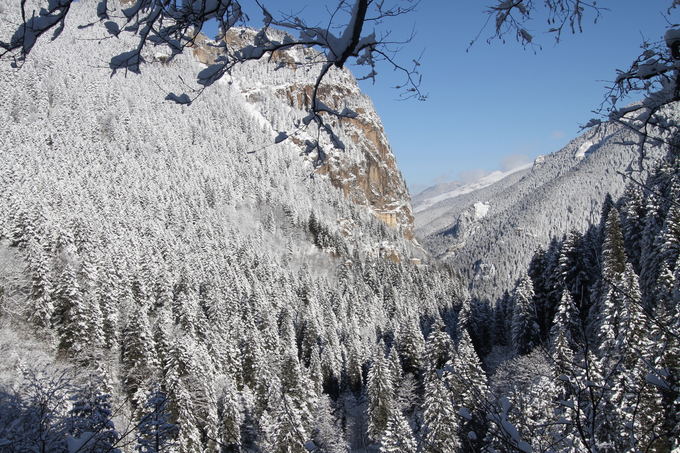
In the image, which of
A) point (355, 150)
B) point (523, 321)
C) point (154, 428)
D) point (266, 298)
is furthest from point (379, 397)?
point (355, 150)

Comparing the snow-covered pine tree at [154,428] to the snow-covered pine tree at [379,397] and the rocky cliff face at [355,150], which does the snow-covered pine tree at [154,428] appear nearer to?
the snow-covered pine tree at [379,397]

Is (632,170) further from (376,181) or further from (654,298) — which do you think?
(376,181)

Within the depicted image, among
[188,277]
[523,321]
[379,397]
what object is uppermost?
[188,277]

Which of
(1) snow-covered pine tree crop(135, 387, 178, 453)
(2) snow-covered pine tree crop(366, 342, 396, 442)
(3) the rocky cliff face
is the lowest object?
(2) snow-covered pine tree crop(366, 342, 396, 442)

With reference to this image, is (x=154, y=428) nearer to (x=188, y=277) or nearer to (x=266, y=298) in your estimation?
(x=188, y=277)

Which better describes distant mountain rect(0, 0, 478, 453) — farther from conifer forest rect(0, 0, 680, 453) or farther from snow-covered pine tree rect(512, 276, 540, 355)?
snow-covered pine tree rect(512, 276, 540, 355)

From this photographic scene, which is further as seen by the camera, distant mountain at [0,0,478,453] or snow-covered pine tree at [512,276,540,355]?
snow-covered pine tree at [512,276,540,355]

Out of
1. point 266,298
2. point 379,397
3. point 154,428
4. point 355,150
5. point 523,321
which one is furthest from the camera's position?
point 355,150

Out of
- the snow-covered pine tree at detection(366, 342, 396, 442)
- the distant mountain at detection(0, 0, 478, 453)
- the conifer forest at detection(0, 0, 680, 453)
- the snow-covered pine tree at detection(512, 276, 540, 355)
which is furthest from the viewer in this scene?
the snow-covered pine tree at detection(366, 342, 396, 442)

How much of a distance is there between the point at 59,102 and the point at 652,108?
135 metres

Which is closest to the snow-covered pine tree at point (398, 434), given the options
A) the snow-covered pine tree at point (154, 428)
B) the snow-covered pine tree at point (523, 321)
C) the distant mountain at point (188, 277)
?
the distant mountain at point (188, 277)

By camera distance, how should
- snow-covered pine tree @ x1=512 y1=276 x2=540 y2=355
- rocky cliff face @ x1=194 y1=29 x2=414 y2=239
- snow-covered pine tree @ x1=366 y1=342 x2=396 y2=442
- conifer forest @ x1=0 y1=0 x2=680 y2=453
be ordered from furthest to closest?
rocky cliff face @ x1=194 y1=29 x2=414 y2=239 < snow-covered pine tree @ x1=366 y1=342 x2=396 y2=442 < snow-covered pine tree @ x1=512 y1=276 x2=540 y2=355 < conifer forest @ x1=0 y1=0 x2=680 y2=453

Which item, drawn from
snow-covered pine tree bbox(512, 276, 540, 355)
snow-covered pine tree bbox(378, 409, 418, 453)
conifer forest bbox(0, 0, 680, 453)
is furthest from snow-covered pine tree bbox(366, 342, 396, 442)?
snow-covered pine tree bbox(512, 276, 540, 355)

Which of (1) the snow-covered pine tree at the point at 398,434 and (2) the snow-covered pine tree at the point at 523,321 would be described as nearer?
(1) the snow-covered pine tree at the point at 398,434
